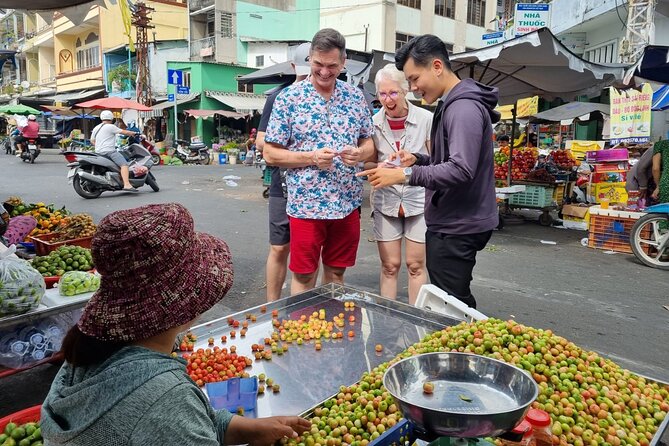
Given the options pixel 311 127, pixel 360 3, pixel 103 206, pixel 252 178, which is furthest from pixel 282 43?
pixel 311 127

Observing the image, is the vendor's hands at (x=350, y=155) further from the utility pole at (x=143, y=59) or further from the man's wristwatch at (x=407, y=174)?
the utility pole at (x=143, y=59)

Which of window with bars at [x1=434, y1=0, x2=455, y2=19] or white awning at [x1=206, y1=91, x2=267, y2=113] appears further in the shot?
window with bars at [x1=434, y1=0, x2=455, y2=19]

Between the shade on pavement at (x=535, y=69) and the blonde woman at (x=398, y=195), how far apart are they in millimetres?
3918

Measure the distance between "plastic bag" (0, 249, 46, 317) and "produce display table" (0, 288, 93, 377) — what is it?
45 mm

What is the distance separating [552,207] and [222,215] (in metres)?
6.01

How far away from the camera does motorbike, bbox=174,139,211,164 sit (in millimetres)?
22297

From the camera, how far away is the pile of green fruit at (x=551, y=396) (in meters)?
1.88

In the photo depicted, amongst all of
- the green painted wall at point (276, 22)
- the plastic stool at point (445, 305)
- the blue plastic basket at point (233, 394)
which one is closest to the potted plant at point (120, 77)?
the green painted wall at point (276, 22)

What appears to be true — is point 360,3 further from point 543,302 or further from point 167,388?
point 167,388

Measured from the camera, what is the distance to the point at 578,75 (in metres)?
8.90

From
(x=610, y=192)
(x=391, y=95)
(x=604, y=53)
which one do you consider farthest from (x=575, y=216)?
(x=604, y=53)

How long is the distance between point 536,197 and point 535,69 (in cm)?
222

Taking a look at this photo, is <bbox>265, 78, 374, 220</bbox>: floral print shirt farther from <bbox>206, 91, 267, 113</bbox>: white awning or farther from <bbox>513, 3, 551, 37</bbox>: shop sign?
<bbox>206, 91, 267, 113</bbox>: white awning

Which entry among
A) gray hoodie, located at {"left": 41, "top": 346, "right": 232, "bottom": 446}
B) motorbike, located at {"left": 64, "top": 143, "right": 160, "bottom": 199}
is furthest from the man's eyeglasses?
motorbike, located at {"left": 64, "top": 143, "right": 160, "bottom": 199}
